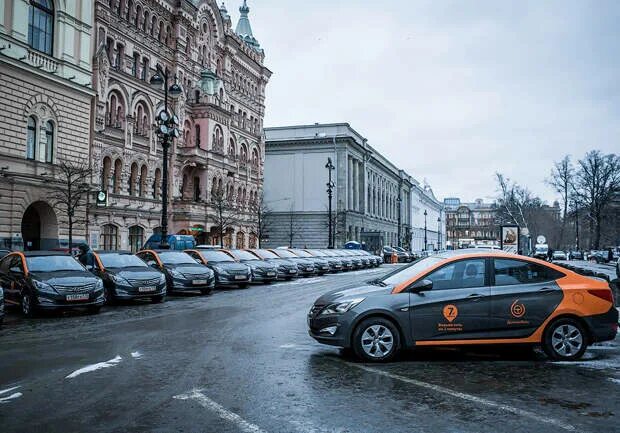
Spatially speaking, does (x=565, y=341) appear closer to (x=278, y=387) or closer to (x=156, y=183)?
(x=278, y=387)

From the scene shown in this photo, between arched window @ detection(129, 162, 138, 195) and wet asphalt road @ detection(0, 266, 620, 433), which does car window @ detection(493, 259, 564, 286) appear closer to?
wet asphalt road @ detection(0, 266, 620, 433)

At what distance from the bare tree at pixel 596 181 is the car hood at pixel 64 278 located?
57802mm

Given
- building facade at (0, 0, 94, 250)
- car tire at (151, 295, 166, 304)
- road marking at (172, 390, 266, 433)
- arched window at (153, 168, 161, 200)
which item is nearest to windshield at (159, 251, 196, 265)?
car tire at (151, 295, 166, 304)

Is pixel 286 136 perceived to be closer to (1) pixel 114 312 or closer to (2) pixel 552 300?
(1) pixel 114 312

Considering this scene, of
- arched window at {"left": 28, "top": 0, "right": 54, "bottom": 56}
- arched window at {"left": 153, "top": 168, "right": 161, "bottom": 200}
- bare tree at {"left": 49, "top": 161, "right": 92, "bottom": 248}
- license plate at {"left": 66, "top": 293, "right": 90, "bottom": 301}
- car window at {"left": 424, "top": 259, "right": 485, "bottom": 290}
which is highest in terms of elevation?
arched window at {"left": 28, "top": 0, "right": 54, "bottom": 56}

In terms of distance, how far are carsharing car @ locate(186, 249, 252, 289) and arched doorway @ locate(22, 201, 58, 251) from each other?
1139cm

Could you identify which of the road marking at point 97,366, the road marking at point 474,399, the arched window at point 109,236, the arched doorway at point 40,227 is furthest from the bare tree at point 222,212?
the road marking at point 474,399

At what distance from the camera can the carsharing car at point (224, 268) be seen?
2216 centimetres

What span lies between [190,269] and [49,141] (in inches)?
609

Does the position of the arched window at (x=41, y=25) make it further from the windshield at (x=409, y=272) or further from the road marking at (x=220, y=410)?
the road marking at (x=220, y=410)

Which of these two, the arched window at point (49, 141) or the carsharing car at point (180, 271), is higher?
the arched window at point (49, 141)

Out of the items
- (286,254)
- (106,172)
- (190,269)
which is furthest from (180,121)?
(190,269)

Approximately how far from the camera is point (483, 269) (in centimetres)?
839

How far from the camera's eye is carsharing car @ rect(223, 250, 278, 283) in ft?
83.0
